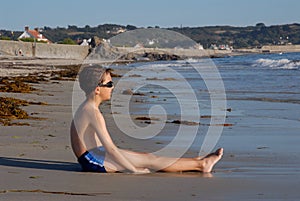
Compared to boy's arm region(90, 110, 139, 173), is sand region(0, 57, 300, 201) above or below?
below

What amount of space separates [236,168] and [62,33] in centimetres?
16027

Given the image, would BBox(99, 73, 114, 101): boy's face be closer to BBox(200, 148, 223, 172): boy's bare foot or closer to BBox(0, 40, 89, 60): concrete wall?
BBox(200, 148, 223, 172): boy's bare foot

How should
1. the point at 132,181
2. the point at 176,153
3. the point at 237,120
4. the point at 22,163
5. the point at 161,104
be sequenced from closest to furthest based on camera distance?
the point at 132,181
the point at 22,163
the point at 176,153
the point at 237,120
the point at 161,104

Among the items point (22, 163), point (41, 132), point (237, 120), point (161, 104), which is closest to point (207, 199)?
point (22, 163)

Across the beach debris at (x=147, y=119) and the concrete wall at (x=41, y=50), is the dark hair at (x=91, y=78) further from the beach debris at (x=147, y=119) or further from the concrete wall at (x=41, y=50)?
the concrete wall at (x=41, y=50)

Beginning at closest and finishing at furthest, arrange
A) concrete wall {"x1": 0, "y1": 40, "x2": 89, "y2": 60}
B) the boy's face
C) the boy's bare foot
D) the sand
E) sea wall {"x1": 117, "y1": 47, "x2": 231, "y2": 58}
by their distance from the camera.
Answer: the sand → the boy's bare foot → the boy's face → sea wall {"x1": 117, "y1": 47, "x2": 231, "y2": 58} → concrete wall {"x1": 0, "y1": 40, "x2": 89, "y2": 60}

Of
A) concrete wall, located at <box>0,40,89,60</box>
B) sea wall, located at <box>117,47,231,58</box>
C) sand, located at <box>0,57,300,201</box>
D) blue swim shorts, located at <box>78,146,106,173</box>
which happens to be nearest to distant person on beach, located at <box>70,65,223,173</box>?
blue swim shorts, located at <box>78,146,106,173</box>

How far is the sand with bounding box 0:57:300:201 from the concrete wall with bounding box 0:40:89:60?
57935mm

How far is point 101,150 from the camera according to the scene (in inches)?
205

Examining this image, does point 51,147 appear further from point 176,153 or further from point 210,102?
point 210,102

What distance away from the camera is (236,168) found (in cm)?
545

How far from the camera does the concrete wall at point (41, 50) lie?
2532 inches

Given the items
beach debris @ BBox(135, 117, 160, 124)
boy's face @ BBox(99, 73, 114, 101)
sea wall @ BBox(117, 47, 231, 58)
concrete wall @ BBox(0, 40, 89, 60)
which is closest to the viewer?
boy's face @ BBox(99, 73, 114, 101)

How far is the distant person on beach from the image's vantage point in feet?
16.6
